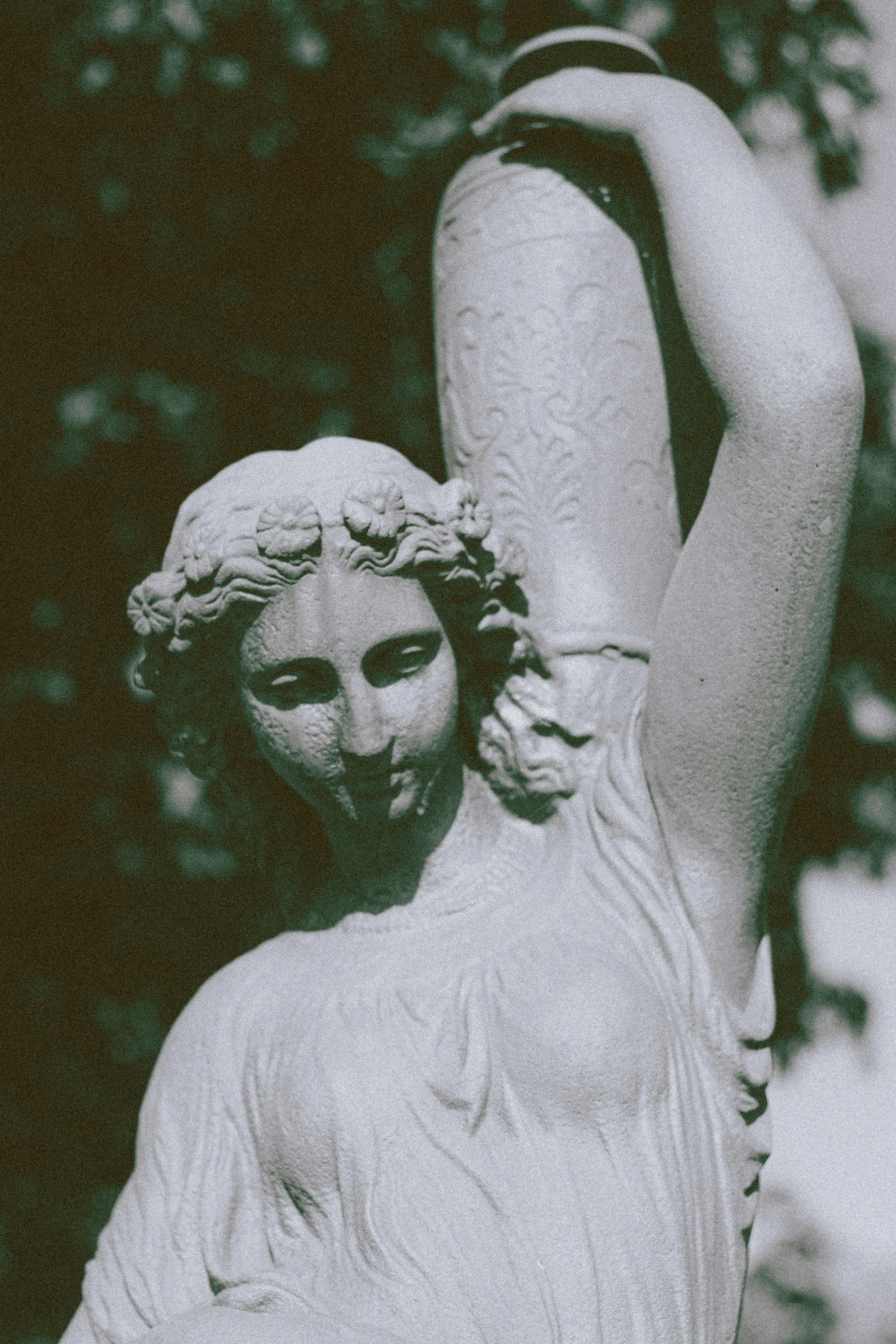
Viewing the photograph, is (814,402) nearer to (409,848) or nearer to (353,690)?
(353,690)

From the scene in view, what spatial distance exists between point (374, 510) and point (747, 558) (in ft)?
1.83

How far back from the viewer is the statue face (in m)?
2.66

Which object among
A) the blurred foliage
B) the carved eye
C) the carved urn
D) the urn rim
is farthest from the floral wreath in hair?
the blurred foliage

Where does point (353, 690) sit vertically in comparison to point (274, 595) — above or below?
below

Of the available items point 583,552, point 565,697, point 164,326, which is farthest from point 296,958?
point 164,326

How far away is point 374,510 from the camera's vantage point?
2.66m

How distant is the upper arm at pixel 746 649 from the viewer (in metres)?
2.59

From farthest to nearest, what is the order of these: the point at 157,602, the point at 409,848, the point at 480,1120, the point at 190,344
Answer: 1. the point at 190,344
2. the point at 409,848
3. the point at 157,602
4. the point at 480,1120

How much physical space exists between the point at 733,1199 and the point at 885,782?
3.11 m

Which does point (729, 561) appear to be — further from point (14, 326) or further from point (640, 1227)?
point (14, 326)

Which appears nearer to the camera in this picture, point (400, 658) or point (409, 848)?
point (400, 658)

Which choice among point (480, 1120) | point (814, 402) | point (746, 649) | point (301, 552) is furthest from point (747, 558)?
point (480, 1120)

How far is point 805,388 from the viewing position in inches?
102

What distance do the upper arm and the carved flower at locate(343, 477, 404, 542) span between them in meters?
0.44
